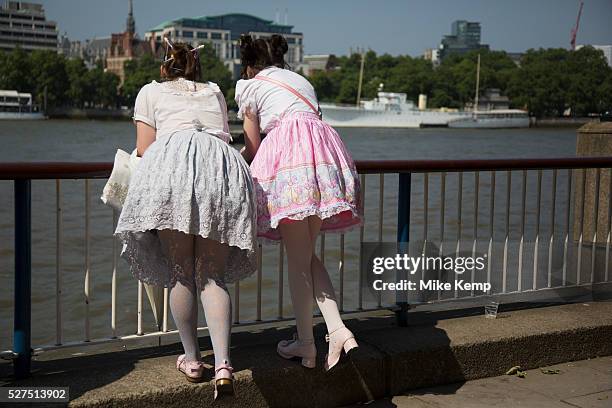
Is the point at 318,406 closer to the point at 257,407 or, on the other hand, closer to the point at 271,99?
the point at 257,407

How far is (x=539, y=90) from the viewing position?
108062mm

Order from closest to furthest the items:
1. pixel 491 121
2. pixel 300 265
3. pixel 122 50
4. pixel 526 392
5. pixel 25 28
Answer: pixel 300 265 < pixel 526 392 < pixel 491 121 < pixel 25 28 < pixel 122 50

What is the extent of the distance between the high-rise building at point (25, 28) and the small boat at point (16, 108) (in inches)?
1168

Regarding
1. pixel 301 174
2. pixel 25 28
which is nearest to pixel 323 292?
pixel 301 174

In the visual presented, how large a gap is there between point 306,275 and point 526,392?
1.22 m

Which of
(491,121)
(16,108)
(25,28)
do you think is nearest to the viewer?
(491,121)

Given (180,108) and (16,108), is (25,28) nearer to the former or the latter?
(16,108)

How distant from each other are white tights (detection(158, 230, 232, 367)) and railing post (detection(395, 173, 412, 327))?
4.73 ft

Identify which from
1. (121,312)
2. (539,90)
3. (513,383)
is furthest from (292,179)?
(539,90)

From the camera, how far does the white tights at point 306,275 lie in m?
3.21

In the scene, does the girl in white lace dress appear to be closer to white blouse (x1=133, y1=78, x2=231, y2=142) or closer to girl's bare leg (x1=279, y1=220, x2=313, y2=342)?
white blouse (x1=133, y1=78, x2=231, y2=142)

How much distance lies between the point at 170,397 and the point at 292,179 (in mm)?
898

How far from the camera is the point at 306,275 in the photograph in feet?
10.6

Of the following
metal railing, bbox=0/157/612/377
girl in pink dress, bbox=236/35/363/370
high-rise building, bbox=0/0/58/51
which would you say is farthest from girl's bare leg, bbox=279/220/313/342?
high-rise building, bbox=0/0/58/51
